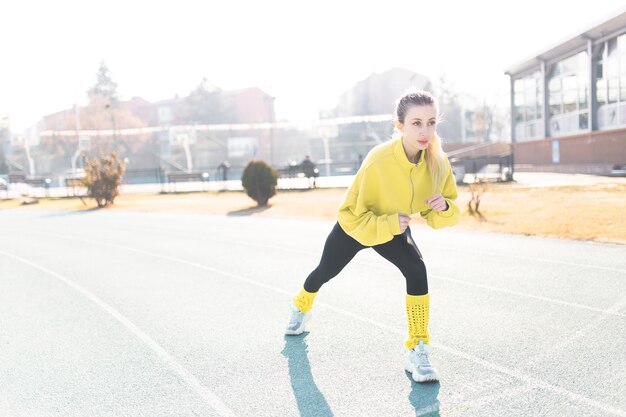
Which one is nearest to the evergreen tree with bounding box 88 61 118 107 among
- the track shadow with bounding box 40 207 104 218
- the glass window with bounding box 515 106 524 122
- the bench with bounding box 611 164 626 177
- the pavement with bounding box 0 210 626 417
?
the glass window with bounding box 515 106 524 122

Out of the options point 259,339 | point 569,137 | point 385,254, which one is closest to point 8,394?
point 259,339

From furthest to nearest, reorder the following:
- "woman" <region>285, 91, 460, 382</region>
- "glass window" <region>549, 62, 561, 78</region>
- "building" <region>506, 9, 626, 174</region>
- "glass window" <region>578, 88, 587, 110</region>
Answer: "glass window" <region>549, 62, 561, 78</region>
"glass window" <region>578, 88, 587, 110</region>
"building" <region>506, 9, 626, 174</region>
"woman" <region>285, 91, 460, 382</region>

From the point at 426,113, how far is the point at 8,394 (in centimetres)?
333

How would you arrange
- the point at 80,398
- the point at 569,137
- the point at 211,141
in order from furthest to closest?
the point at 211,141 < the point at 569,137 < the point at 80,398

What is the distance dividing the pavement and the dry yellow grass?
1.31 metres

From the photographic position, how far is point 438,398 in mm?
3363

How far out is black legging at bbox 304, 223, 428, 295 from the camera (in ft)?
12.1

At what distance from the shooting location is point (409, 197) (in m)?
3.67

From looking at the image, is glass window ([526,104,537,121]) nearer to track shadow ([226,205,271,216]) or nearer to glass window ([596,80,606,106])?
glass window ([596,80,606,106])

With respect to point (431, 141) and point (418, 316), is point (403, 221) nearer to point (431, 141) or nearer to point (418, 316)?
point (431, 141)

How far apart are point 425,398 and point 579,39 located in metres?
28.9

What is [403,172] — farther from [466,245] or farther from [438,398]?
[466,245]

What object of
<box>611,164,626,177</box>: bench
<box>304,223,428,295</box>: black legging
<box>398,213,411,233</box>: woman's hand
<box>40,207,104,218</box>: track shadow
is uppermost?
<box>398,213,411,233</box>: woman's hand

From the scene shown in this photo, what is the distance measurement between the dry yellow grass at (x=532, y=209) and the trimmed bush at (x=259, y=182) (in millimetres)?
446
